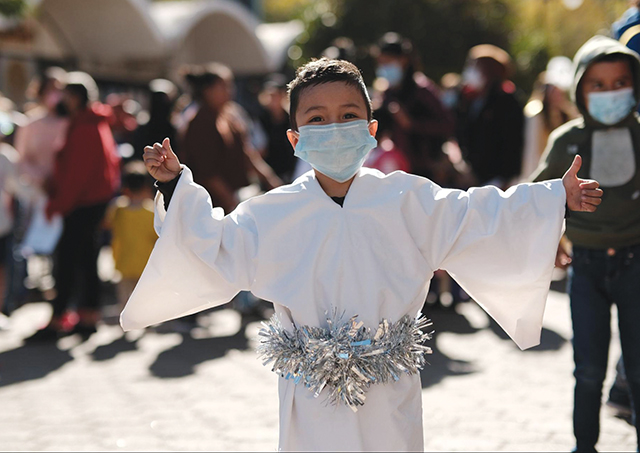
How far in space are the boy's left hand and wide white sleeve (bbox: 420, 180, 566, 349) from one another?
0.03 m

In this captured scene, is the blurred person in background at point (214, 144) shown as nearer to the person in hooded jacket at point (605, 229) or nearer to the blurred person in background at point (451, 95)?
the person in hooded jacket at point (605, 229)

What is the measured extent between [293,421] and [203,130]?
16.4ft

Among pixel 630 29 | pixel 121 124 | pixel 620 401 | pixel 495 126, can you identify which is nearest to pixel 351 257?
pixel 630 29

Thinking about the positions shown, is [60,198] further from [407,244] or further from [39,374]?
[407,244]

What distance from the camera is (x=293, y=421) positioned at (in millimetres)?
2986

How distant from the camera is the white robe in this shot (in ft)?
9.60

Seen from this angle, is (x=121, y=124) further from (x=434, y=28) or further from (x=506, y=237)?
(x=434, y=28)

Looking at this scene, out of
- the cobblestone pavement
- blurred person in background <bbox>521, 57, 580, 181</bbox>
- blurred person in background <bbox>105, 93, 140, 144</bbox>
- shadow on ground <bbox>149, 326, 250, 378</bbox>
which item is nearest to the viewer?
the cobblestone pavement

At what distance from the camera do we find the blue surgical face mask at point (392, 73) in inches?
299

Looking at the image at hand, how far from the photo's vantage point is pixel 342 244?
293 cm

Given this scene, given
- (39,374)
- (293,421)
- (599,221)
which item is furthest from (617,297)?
(39,374)

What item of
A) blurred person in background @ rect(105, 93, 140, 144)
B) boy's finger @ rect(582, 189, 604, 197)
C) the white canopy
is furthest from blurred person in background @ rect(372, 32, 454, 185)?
the white canopy

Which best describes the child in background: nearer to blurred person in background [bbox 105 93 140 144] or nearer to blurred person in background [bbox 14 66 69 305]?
blurred person in background [bbox 14 66 69 305]

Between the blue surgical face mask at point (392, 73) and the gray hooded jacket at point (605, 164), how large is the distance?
141 inches
